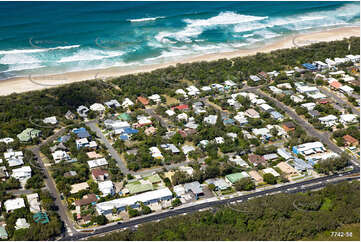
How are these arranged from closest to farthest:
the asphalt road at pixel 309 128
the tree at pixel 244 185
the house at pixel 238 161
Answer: the tree at pixel 244 185, the house at pixel 238 161, the asphalt road at pixel 309 128

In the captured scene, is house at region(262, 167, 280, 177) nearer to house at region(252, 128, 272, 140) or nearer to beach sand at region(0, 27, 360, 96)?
house at region(252, 128, 272, 140)

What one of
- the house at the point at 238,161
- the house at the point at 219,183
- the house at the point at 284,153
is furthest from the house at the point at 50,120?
the house at the point at 284,153

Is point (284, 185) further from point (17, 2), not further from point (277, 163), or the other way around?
point (17, 2)

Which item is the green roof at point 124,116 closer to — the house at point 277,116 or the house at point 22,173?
the house at point 22,173

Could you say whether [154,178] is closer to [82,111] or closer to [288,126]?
[82,111]

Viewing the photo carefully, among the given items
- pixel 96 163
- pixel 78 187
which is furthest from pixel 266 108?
pixel 78 187

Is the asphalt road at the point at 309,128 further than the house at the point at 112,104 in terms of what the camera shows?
No

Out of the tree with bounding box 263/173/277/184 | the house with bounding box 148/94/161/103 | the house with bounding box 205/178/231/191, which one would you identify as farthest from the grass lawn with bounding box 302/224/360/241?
the house with bounding box 148/94/161/103
